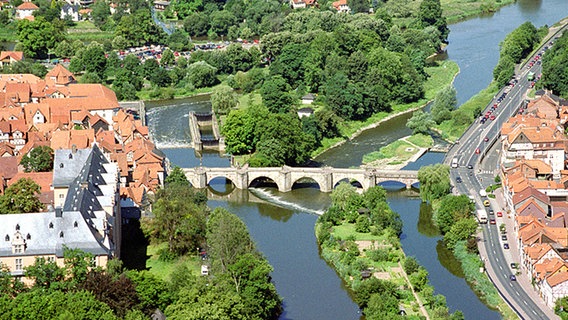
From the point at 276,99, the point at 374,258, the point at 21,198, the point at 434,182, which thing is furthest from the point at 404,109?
the point at 21,198

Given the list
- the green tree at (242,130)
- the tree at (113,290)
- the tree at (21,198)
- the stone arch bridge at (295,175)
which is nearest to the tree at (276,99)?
the green tree at (242,130)

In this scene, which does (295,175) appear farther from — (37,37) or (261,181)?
(37,37)

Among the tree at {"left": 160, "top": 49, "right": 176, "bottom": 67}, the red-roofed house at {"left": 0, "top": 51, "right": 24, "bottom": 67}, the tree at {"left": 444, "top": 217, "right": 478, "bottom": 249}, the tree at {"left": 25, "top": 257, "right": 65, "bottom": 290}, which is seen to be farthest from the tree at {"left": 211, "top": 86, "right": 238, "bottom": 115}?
the tree at {"left": 25, "top": 257, "right": 65, "bottom": 290}

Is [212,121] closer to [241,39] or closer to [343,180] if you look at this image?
[343,180]

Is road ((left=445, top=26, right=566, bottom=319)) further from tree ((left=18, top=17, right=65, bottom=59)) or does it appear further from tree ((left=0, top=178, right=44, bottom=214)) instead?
tree ((left=18, top=17, right=65, bottom=59))

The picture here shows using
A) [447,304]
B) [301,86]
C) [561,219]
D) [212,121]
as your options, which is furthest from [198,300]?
[301,86]
